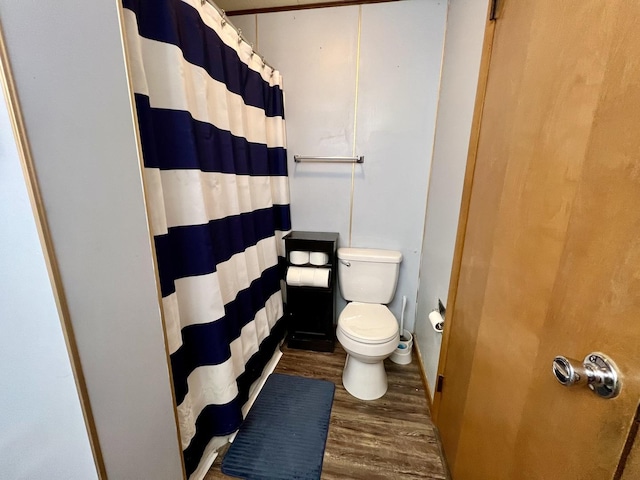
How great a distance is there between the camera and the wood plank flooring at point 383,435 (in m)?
1.19

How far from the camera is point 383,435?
1359 mm

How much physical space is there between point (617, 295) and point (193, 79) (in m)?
1.38

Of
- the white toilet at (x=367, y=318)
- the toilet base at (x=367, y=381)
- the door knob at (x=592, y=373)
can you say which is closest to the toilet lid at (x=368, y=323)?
the white toilet at (x=367, y=318)

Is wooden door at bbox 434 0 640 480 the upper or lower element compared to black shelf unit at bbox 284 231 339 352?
upper

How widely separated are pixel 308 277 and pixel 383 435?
102 cm

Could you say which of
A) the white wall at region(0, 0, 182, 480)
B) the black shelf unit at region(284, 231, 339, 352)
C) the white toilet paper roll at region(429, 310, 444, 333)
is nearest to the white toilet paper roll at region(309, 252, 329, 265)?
the black shelf unit at region(284, 231, 339, 352)

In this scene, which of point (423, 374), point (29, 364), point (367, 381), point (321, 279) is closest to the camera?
point (29, 364)

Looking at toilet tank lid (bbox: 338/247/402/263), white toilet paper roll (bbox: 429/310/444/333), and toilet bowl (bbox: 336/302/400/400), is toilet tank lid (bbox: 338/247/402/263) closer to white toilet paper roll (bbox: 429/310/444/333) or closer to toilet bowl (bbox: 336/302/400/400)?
toilet bowl (bbox: 336/302/400/400)

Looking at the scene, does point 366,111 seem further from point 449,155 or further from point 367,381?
point 367,381

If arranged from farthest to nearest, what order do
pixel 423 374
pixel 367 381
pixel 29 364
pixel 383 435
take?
pixel 423 374, pixel 367 381, pixel 383 435, pixel 29 364

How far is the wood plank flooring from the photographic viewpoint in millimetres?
1188

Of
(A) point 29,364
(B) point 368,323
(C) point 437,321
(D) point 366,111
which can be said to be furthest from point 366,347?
(D) point 366,111

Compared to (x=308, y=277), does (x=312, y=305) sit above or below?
below

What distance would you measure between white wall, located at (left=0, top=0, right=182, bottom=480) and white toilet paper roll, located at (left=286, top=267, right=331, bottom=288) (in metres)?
1.13
